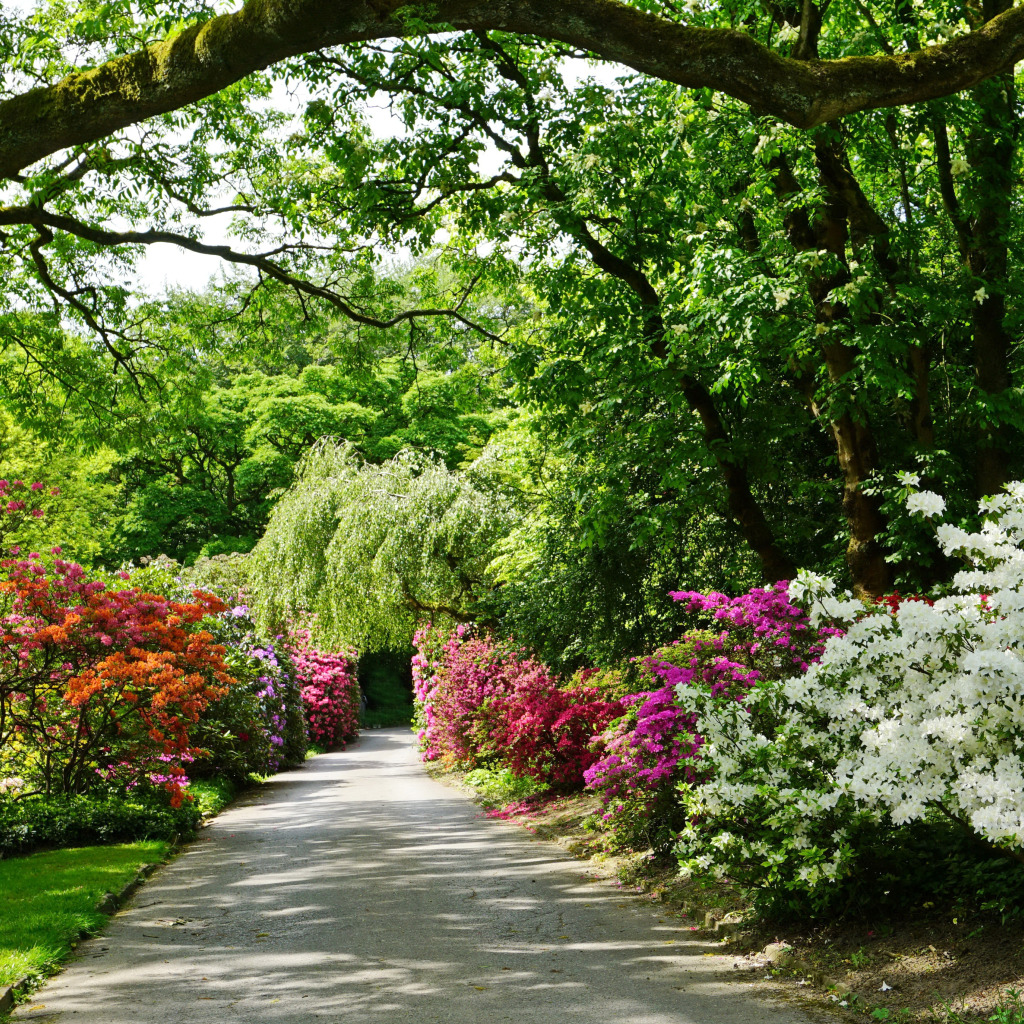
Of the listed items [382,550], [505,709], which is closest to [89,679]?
[505,709]

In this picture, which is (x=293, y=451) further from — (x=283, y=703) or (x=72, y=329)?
(x=72, y=329)

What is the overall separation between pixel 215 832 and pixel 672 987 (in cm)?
950

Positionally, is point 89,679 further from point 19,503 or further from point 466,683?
point 466,683

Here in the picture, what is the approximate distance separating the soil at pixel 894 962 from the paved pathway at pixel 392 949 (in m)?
0.27

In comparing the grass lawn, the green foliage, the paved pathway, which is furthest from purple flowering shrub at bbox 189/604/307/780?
the paved pathway

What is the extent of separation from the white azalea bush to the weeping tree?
12.8 metres

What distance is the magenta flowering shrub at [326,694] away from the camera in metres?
33.2

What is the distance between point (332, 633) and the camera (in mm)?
20641

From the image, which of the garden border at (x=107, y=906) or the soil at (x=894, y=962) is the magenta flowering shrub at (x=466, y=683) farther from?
the soil at (x=894, y=962)

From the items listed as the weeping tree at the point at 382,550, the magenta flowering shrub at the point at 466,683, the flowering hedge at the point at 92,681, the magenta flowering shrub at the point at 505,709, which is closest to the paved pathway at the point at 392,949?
the flowering hedge at the point at 92,681

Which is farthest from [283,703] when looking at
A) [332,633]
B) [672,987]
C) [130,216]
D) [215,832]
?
[672,987]

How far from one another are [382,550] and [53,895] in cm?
1180

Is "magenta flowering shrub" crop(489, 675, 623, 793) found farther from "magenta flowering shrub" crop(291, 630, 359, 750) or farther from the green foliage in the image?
"magenta flowering shrub" crop(291, 630, 359, 750)

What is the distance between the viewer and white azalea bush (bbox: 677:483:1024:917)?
175 inches
